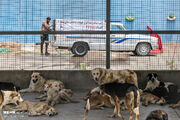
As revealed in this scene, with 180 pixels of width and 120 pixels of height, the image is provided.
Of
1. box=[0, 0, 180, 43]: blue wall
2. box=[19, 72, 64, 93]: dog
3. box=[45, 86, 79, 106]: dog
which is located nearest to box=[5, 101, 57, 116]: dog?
box=[45, 86, 79, 106]: dog

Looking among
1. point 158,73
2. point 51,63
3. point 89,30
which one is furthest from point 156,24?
point 51,63

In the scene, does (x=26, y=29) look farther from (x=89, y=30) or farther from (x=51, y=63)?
(x=89, y=30)

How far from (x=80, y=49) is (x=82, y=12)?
1.21m

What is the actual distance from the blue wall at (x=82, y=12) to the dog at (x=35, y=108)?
3149 millimetres

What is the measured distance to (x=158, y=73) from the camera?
9820 mm

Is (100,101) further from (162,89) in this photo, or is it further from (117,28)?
(117,28)

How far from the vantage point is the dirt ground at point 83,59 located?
32.7ft

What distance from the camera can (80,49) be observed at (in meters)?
9.92

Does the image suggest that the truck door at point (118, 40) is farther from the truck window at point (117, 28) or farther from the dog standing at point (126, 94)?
the dog standing at point (126, 94)

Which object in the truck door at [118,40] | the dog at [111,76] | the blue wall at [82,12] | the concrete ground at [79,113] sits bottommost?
the concrete ground at [79,113]

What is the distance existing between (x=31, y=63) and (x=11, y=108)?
3170 millimetres

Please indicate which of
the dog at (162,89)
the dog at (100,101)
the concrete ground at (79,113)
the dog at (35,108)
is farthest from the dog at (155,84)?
the dog at (35,108)

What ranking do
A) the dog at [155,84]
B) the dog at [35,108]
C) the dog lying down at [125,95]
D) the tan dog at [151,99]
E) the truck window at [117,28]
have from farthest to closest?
the truck window at [117,28] < the dog at [155,84] < the tan dog at [151,99] < the dog at [35,108] < the dog lying down at [125,95]

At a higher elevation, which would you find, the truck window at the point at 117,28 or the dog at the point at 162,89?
the truck window at the point at 117,28
